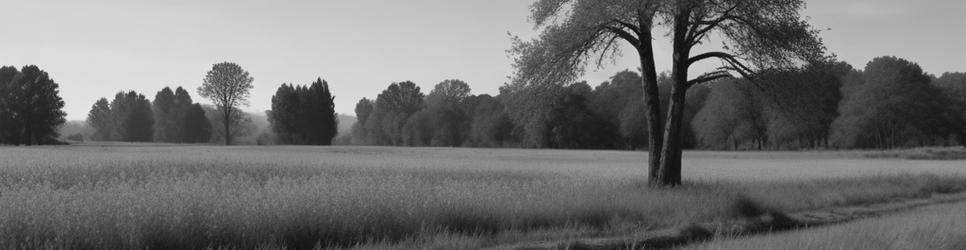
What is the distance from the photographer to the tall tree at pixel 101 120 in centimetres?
10231

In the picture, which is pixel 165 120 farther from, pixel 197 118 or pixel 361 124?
pixel 361 124

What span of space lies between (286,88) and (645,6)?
8134 cm

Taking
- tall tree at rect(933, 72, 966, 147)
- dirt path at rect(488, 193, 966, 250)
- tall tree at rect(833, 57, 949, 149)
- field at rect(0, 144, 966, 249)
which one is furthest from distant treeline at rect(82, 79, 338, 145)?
dirt path at rect(488, 193, 966, 250)

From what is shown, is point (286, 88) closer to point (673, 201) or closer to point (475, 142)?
point (475, 142)

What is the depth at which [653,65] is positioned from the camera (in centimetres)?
1988

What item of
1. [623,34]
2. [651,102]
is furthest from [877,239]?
[623,34]

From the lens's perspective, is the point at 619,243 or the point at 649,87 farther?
the point at 649,87

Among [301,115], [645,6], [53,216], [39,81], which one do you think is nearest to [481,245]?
[53,216]

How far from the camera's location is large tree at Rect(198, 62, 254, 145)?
7844 cm

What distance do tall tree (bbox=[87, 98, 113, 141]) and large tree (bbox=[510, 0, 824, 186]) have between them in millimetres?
98800

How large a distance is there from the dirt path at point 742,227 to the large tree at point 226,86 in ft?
234

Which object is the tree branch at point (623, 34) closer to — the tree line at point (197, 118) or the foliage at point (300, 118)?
the tree line at point (197, 118)

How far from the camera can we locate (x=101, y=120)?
11012 centimetres

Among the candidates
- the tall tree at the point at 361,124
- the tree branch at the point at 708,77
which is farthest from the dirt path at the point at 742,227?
the tall tree at the point at 361,124
